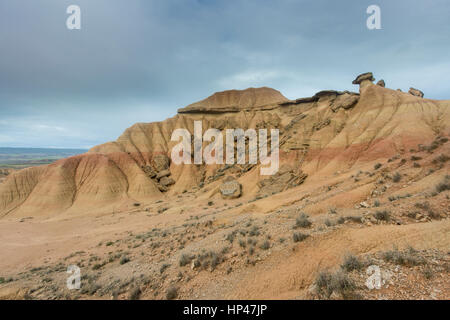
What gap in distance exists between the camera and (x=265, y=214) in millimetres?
10961

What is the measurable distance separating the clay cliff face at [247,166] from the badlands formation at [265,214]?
218 millimetres

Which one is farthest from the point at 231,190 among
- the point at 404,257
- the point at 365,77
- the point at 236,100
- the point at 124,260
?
the point at 236,100

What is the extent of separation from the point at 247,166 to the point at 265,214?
19140mm

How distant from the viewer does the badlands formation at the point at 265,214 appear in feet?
13.2

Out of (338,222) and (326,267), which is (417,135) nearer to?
(338,222)

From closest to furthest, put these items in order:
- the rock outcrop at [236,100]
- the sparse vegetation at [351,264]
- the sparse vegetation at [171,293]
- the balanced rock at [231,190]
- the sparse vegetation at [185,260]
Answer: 1. the sparse vegetation at [351,264]
2. the sparse vegetation at [171,293]
3. the sparse vegetation at [185,260]
4. the balanced rock at [231,190]
5. the rock outcrop at [236,100]

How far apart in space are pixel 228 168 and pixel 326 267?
28.8m

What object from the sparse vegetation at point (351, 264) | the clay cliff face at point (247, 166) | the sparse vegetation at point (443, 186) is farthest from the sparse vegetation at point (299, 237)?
the clay cliff face at point (247, 166)

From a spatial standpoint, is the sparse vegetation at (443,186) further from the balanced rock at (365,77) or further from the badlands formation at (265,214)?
the balanced rock at (365,77)

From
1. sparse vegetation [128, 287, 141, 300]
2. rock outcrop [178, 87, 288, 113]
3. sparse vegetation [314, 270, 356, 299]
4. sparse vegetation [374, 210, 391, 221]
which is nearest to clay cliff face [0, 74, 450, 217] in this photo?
rock outcrop [178, 87, 288, 113]

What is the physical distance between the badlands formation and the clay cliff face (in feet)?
0.72

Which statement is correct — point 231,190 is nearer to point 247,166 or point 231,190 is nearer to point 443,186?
point 247,166

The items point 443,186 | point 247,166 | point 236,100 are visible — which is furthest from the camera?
point 236,100

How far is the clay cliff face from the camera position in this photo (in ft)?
71.7
